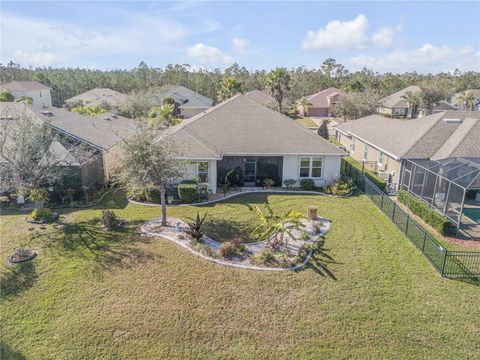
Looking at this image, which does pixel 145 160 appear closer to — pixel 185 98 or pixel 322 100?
pixel 185 98

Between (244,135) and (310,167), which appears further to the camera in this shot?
(244,135)

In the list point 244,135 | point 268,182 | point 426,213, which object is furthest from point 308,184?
point 426,213

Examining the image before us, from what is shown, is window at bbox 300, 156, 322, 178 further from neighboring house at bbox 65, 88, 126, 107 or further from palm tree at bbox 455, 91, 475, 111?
palm tree at bbox 455, 91, 475, 111

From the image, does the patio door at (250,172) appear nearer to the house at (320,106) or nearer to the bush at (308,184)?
the bush at (308,184)

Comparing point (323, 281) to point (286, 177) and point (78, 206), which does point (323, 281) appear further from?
point (78, 206)

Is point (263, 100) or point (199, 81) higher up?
point (199, 81)

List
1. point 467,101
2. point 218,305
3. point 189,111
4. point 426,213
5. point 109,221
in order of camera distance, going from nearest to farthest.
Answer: point 218,305 < point 109,221 < point 426,213 < point 467,101 < point 189,111

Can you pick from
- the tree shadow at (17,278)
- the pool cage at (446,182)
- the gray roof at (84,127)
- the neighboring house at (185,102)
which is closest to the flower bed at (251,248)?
the tree shadow at (17,278)
